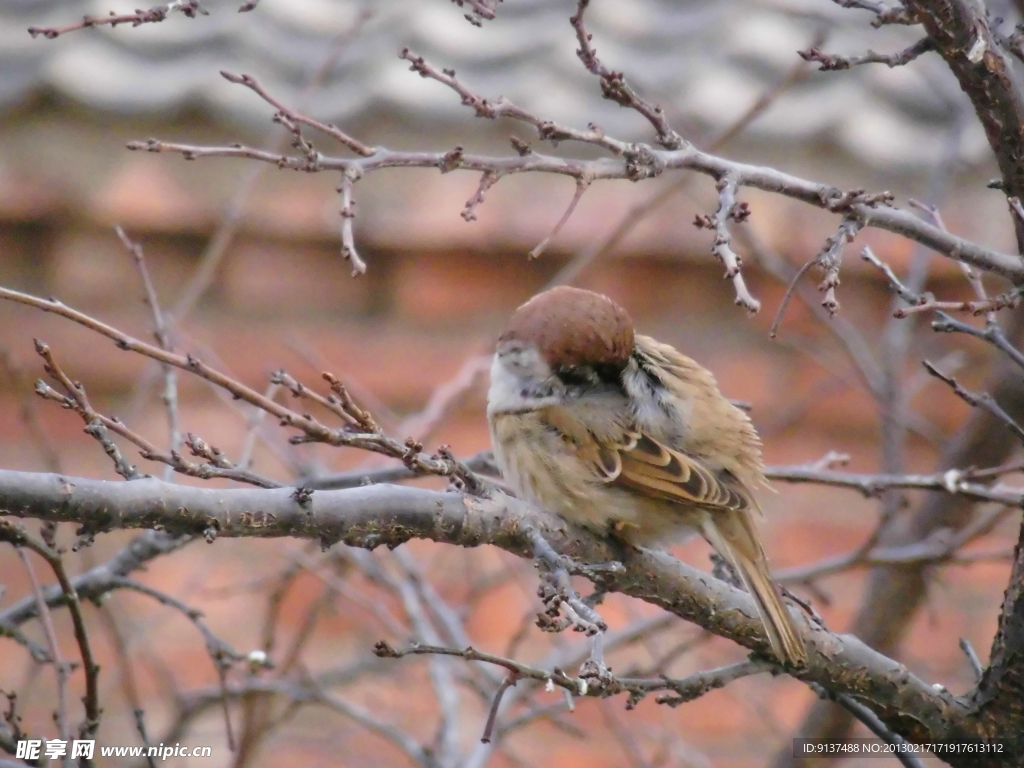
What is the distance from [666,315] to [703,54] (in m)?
0.69

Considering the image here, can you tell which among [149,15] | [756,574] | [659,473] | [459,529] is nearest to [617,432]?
[659,473]

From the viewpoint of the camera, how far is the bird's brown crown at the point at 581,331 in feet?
6.82

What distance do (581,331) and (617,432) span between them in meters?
0.19

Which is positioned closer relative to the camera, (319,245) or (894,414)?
(894,414)

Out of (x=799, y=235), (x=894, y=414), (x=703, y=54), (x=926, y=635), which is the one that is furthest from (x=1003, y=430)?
(x=703, y=54)

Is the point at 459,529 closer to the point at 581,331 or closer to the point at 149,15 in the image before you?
the point at 149,15

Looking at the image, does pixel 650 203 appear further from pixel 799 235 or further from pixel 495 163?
pixel 495 163

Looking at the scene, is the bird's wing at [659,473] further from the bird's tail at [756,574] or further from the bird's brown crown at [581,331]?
the bird's brown crown at [581,331]

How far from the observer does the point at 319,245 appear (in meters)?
2.86

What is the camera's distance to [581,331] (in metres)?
2.08

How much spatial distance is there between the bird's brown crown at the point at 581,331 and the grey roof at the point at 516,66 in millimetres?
764

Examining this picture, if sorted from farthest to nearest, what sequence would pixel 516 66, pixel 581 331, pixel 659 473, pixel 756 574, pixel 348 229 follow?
pixel 516 66 < pixel 581 331 < pixel 659 473 < pixel 756 574 < pixel 348 229

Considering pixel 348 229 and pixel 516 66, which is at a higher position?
pixel 348 229

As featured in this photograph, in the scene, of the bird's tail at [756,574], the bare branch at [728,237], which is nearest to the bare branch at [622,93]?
the bare branch at [728,237]
